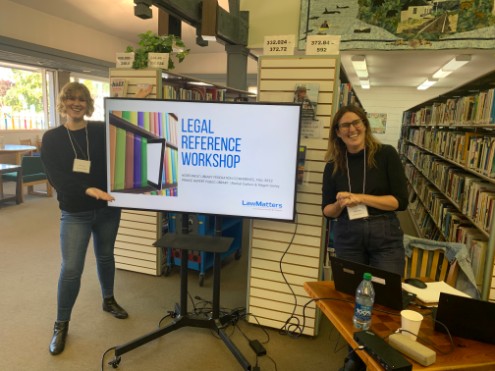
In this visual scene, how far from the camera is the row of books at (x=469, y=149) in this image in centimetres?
286

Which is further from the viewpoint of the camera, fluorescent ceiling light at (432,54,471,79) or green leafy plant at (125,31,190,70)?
fluorescent ceiling light at (432,54,471,79)

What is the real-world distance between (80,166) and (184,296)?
1104 mm

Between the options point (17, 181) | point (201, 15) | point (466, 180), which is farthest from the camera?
point (17, 181)

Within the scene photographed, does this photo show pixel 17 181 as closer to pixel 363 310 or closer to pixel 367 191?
pixel 367 191

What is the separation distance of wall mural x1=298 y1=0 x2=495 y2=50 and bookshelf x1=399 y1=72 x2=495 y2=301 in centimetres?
60

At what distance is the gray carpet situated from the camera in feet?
7.47

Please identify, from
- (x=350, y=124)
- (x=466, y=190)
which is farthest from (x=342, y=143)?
(x=466, y=190)

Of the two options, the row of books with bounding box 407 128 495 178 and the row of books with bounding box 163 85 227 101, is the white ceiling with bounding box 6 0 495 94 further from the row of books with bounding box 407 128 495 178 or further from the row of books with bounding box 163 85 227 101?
the row of books with bounding box 163 85 227 101

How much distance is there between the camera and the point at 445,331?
1.33m

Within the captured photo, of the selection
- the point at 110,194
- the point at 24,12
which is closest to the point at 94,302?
the point at 110,194

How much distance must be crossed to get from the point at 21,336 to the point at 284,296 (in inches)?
73.6

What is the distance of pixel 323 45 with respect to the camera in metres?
2.31

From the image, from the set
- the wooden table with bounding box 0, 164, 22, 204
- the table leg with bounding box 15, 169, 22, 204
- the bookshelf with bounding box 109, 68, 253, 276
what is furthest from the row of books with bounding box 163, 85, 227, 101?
the table leg with bounding box 15, 169, 22, 204

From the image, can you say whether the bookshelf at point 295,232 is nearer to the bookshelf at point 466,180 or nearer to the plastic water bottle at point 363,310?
the plastic water bottle at point 363,310
